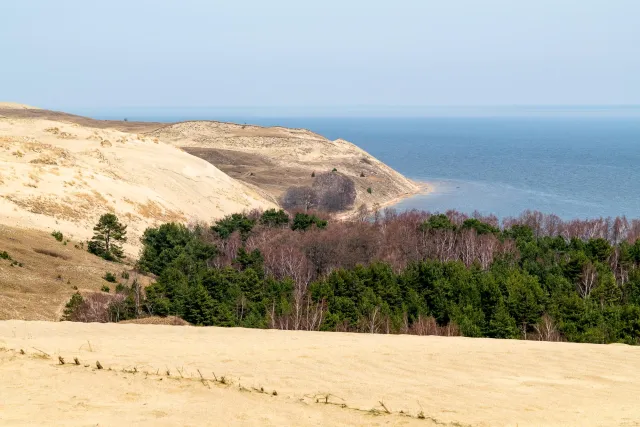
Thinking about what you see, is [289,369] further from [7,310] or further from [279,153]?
[279,153]

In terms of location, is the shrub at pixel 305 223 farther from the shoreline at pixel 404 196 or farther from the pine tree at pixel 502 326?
the shoreline at pixel 404 196

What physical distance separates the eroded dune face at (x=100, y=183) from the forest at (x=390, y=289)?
504 inches

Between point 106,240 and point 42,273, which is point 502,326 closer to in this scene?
point 42,273

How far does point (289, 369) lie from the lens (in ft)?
47.5

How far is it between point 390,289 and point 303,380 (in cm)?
2023

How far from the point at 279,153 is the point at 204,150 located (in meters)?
15.4

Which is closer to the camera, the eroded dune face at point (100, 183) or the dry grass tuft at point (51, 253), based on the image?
the dry grass tuft at point (51, 253)

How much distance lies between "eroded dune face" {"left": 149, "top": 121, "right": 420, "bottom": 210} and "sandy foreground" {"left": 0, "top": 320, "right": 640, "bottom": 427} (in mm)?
83186

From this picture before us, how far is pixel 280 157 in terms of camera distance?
130375mm

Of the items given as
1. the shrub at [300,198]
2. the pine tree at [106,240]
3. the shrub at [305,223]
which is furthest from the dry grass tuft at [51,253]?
the shrub at [300,198]

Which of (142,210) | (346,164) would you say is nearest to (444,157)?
(346,164)

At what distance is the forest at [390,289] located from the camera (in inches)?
1133

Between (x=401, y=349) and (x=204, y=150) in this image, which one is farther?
(x=204, y=150)

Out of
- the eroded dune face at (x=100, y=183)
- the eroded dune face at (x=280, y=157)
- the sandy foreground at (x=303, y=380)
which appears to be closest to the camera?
the sandy foreground at (x=303, y=380)
